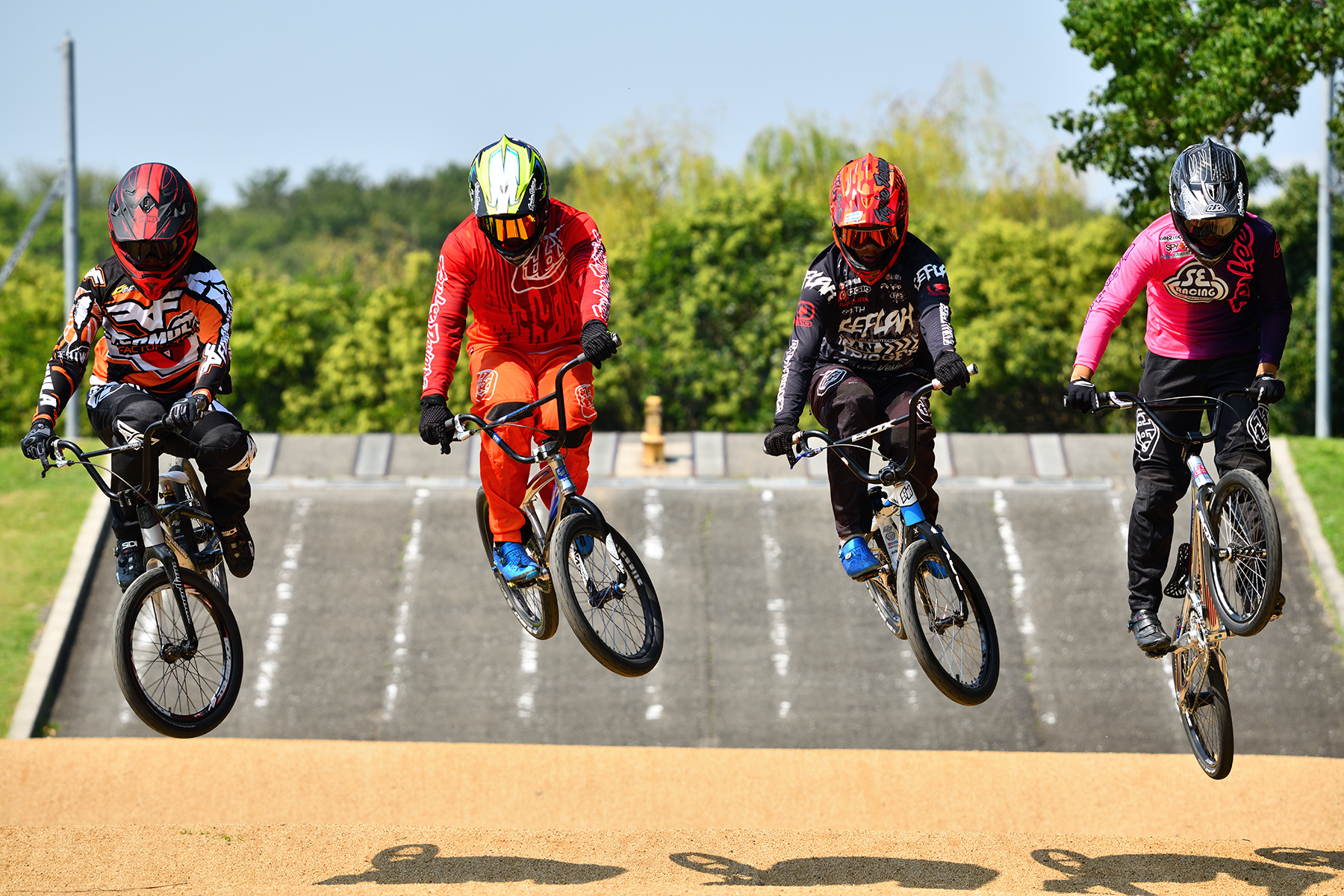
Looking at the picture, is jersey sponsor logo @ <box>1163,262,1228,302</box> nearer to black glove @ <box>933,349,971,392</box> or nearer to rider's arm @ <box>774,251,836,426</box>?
black glove @ <box>933,349,971,392</box>

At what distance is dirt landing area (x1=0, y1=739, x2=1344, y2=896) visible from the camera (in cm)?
1152

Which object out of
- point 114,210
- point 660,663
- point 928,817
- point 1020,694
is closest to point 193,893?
point 114,210

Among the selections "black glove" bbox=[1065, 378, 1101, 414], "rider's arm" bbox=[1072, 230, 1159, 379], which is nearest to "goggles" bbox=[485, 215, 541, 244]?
"black glove" bbox=[1065, 378, 1101, 414]

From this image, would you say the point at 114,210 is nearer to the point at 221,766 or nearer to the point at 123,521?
the point at 123,521

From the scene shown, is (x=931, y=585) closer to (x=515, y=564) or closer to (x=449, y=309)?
(x=515, y=564)

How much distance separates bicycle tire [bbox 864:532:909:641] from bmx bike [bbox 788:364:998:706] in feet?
0.13

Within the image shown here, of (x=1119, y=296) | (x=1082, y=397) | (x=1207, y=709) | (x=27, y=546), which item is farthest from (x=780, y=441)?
(x=27, y=546)

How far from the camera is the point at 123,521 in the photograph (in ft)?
32.2

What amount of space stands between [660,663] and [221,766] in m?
7.28

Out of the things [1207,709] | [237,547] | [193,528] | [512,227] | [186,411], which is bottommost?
[1207,709]

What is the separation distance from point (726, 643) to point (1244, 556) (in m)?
12.6

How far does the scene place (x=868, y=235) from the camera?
9.59m

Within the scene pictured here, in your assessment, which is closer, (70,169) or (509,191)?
(509,191)

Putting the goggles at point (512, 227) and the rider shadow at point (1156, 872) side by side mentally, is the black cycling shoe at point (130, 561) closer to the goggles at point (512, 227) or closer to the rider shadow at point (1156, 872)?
the goggles at point (512, 227)
